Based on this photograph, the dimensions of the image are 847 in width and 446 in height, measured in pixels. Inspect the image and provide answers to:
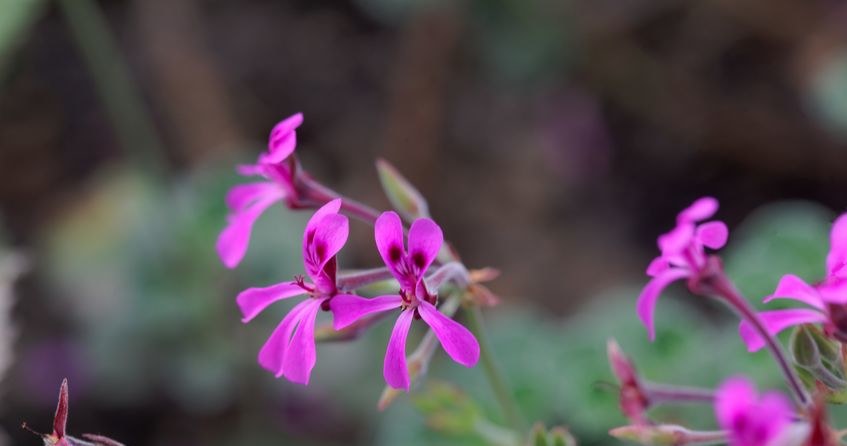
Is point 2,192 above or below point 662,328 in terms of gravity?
above

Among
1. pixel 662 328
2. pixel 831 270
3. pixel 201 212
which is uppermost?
pixel 201 212

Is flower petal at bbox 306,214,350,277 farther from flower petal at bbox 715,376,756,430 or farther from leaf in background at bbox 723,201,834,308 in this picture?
leaf in background at bbox 723,201,834,308

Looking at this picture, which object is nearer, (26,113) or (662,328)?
(662,328)

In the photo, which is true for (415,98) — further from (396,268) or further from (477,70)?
(396,268)

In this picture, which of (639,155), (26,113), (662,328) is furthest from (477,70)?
(662,328)

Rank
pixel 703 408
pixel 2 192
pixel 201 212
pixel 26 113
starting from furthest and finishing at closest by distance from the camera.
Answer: pixel 26 113 → pixel 2 192 → pixel 201 212 → pixel 703 408

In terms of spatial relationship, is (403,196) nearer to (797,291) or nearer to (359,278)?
(359,278)
